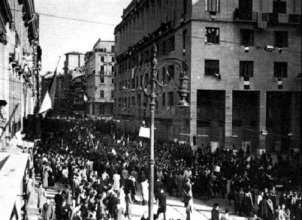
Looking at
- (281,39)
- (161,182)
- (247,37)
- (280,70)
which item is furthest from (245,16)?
(161,182)

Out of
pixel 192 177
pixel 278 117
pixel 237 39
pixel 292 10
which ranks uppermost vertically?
pixel 292 10

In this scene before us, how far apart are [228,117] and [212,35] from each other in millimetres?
6824

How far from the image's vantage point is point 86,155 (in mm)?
27781

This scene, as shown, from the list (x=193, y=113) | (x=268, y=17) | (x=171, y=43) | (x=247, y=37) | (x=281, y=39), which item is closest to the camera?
(x=193, y=113)

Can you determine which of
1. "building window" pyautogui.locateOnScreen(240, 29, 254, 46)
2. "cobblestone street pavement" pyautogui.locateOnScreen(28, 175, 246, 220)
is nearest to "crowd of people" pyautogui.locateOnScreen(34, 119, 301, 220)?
"cobblestone street pavement" pyautogui.locateOnScreen(28, 175, 246, 220)

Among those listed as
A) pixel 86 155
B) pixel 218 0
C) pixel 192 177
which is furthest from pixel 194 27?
pixel 192 177

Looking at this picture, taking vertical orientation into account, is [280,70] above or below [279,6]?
below

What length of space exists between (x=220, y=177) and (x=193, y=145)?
533 inches

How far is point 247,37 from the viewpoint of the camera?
116 ft

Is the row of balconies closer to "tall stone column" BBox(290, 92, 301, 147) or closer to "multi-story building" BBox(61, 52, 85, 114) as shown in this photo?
"tall stone column" BBox(290, 92, 301, 147)

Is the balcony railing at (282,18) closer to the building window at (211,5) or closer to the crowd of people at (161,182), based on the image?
the building window at (211,5)

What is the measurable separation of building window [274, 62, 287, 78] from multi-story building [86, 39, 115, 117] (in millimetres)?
39469

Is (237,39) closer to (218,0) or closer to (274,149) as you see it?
(218,0)

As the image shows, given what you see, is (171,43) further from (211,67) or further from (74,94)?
(74,94)
